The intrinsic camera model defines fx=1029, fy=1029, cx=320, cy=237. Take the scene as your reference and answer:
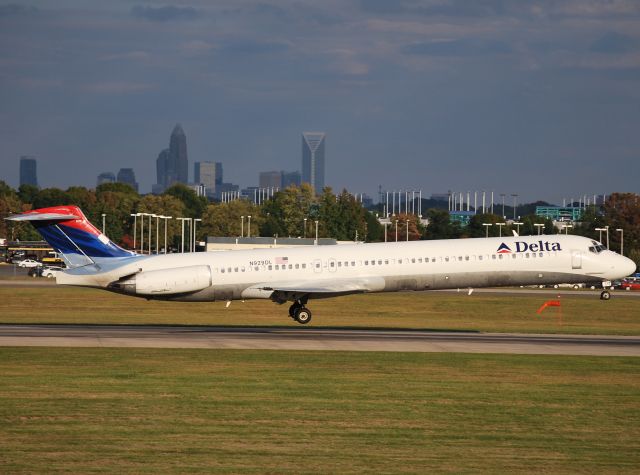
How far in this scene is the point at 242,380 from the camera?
27.2 meters

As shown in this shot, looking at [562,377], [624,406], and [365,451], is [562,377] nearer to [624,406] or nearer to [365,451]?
[624,406]

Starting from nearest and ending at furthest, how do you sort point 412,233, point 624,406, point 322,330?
point 624,406, point 322,330, point 412,233

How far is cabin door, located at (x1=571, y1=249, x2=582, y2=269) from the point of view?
149 ft

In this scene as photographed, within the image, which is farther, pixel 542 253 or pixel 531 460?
pixel 542 253

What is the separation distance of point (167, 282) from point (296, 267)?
552 cm

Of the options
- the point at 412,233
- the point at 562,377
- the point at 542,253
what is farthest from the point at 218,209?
the point at 562,377

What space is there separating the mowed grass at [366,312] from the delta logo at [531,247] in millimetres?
3615

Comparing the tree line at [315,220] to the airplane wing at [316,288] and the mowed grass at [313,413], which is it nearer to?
the airplane wing at [316,288]

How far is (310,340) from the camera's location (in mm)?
37688

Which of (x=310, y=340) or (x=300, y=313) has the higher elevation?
(x=300, y=313)

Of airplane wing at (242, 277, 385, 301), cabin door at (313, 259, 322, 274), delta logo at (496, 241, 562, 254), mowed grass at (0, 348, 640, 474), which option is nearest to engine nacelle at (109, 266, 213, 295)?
Answer: airplane wing at (242, 277, 385, 301)

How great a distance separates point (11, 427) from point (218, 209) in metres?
168

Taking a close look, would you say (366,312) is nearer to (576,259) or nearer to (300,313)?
(300,313)

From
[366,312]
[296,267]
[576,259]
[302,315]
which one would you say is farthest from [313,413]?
[366,312]
